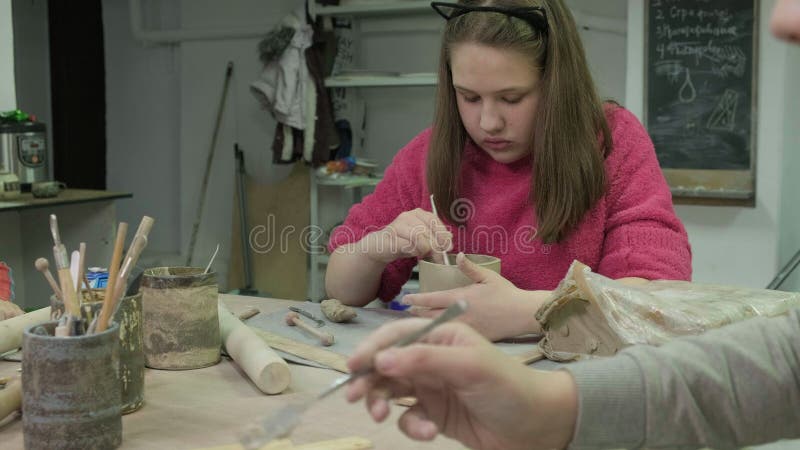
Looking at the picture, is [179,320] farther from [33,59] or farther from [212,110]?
[33,59]

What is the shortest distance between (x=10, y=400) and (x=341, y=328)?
0.54 metres

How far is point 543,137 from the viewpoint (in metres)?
1.49

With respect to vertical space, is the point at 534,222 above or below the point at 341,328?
above

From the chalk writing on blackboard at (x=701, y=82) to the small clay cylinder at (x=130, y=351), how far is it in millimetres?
2597

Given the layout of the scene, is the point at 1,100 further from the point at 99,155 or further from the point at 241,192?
the point at 99,155

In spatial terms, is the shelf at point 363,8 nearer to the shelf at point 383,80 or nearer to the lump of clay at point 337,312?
the shelf at point 383,80

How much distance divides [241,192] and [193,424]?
147 inches

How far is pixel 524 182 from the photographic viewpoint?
5.34ft

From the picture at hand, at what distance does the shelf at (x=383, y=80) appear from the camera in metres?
3.60

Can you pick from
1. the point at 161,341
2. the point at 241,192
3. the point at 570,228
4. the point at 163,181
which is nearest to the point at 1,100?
the point at 161,341

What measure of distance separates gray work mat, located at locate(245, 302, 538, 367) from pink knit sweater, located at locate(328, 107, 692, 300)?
0.66 feet

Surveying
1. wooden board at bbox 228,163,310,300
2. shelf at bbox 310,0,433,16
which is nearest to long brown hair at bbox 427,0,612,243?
shelf at bbox 310,0,433,16

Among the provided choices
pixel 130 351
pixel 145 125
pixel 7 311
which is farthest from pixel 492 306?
pixel 145 125

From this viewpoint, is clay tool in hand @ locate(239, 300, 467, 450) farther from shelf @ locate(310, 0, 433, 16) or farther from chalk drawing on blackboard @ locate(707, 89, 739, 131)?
shelf @ locate(310, 0, 433, 16)
